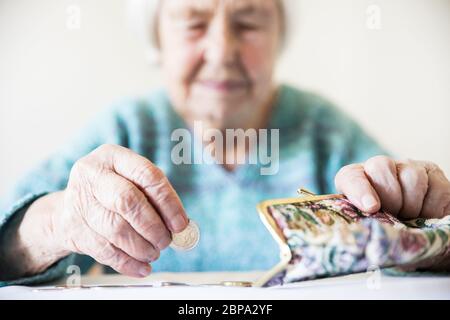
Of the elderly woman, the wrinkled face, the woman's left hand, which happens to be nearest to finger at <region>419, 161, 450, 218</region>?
the woman's left hand

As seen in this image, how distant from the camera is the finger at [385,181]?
0.57m

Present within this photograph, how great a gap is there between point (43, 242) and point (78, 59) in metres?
0.42

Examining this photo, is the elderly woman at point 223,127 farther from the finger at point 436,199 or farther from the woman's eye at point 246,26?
the finger at point 436,199

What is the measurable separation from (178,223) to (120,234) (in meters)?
0.07

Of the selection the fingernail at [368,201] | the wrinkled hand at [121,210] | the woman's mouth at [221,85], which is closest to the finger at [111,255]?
the wrinkled hand at [121,210]

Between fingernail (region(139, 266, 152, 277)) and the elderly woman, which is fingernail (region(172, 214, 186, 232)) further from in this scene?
the elderly woman

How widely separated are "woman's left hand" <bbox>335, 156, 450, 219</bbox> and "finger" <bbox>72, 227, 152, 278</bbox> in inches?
10.1

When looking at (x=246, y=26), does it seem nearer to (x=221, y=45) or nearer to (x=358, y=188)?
(x=221, y=45)

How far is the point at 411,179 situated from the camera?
58 cm

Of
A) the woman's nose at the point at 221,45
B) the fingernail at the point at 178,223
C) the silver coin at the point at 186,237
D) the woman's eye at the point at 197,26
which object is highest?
the woman's eye at the point at 197,26

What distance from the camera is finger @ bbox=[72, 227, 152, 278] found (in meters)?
0.59

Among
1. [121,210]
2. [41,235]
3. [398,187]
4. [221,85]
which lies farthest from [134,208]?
[221,85]

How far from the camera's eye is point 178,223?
55cm
